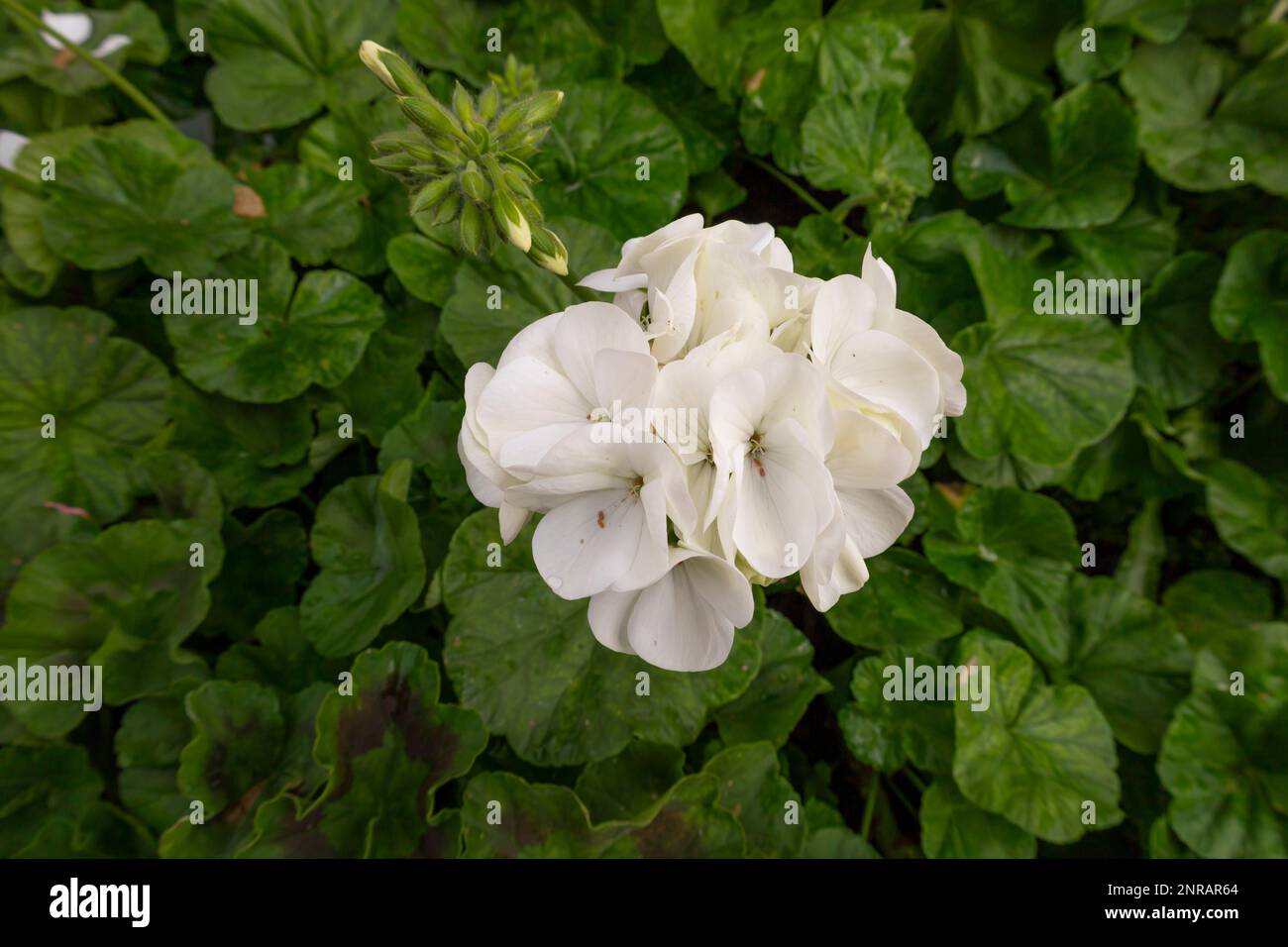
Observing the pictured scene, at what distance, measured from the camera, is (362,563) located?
1.58 metres

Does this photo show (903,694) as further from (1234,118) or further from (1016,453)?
(1234,118)

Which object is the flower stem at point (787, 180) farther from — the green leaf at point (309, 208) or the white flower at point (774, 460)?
the white flower at point (774, 460)

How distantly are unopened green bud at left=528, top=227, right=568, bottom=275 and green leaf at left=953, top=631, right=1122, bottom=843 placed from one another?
3.70ft

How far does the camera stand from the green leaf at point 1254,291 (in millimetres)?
1795

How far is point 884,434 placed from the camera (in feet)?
2.67

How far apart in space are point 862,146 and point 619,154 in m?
0.55

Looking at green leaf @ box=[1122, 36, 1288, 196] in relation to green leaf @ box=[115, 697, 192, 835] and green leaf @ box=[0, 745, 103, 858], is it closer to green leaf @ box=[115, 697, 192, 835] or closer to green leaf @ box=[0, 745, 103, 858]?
green leaf @ box=[115, 697, 192, 835]

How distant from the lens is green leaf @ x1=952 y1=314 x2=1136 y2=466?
5.55ft

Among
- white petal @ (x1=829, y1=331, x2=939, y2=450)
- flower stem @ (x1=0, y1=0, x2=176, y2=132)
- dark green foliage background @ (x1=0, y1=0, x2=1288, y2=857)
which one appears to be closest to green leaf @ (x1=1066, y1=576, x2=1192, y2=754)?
dark green foliage background @ (x1=0, y1=0, x2=1288, y2=857)

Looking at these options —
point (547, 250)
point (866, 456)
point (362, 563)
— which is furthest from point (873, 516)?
point (362, 563)

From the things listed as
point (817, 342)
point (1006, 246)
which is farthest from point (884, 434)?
point (1006, 246)

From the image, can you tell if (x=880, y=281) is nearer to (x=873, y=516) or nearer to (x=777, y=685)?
(x=873, y=516)
